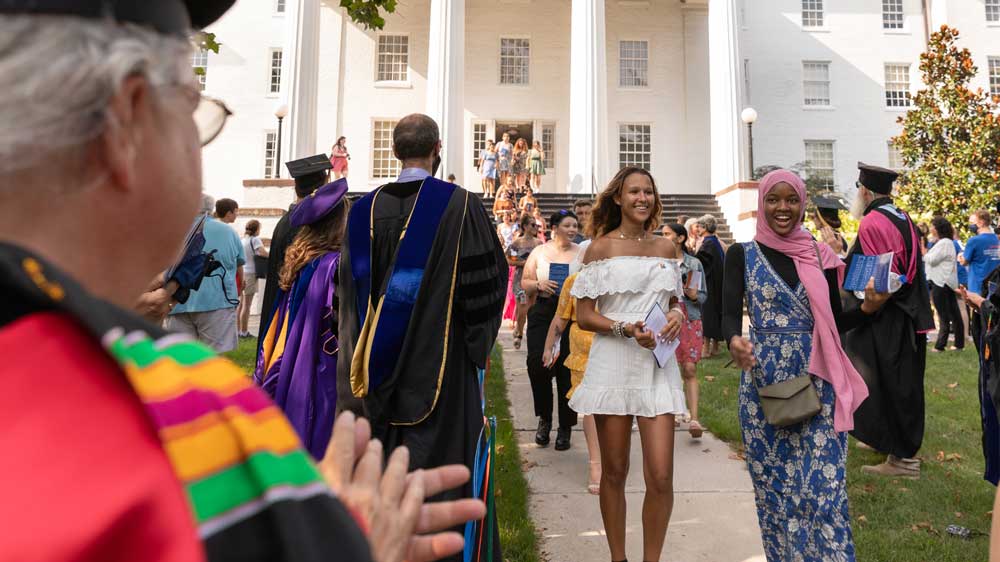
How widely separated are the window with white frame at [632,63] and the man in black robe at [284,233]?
2393 cm

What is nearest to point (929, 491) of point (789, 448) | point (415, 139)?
point (789, 448)

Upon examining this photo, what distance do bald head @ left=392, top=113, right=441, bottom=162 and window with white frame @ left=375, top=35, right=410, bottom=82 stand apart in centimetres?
2384

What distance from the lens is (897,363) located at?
5426 millimetres

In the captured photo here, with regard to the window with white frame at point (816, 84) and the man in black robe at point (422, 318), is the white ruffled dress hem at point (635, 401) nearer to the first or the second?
the man in black robe at point (422, 318)

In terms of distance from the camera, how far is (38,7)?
646 millimetres

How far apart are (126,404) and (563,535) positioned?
13.1ft

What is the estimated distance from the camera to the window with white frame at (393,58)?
85.1 feet

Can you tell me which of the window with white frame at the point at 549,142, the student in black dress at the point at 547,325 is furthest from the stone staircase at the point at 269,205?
the student in black dress at the point at 547,325

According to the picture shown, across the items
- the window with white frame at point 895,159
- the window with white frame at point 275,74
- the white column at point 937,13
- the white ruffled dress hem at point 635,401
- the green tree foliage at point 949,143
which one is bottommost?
the white ruffled dress hem at point 635,401

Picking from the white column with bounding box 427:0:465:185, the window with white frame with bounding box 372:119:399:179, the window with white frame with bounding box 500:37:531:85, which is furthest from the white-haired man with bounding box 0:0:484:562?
the window with white frame with bounding box 500:37:531:85

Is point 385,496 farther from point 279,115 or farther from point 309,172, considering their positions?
point 279,115

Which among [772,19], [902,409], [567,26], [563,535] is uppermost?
[772,19]

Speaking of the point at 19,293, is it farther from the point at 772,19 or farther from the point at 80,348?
the point at 772,19

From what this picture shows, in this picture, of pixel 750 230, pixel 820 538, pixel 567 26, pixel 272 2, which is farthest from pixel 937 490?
pixel 272 2
